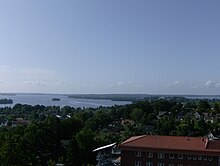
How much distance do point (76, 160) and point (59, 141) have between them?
689 centimetres

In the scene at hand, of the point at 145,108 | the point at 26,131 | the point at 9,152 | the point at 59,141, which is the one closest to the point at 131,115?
the point at 145,108

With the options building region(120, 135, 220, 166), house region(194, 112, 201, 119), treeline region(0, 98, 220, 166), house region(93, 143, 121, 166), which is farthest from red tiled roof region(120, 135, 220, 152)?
house region(194, 112, 201, 119)

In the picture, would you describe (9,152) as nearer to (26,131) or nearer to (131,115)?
(26,131)

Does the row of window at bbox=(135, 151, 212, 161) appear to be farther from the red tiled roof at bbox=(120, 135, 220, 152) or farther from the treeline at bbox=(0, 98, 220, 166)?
the treeline at bbox=(0, 98, 220, 166)

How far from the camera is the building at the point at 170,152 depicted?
79.9 ft

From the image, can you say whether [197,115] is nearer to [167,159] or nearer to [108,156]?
[108,156]

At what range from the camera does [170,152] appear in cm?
2497

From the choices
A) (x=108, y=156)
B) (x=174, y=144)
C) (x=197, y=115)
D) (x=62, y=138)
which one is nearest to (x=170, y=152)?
(x=174, y=144)

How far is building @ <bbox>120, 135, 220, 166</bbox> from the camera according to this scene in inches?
959

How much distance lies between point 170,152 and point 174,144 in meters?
0.75

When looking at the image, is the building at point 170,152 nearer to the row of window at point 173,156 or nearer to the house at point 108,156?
the row of window at point 173,156

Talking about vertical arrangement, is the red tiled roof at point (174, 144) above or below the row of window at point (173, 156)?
above

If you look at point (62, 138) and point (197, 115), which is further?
point (197, 115)

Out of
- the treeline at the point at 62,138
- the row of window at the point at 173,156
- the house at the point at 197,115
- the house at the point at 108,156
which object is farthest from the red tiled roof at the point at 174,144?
the house at the point at 197,115
